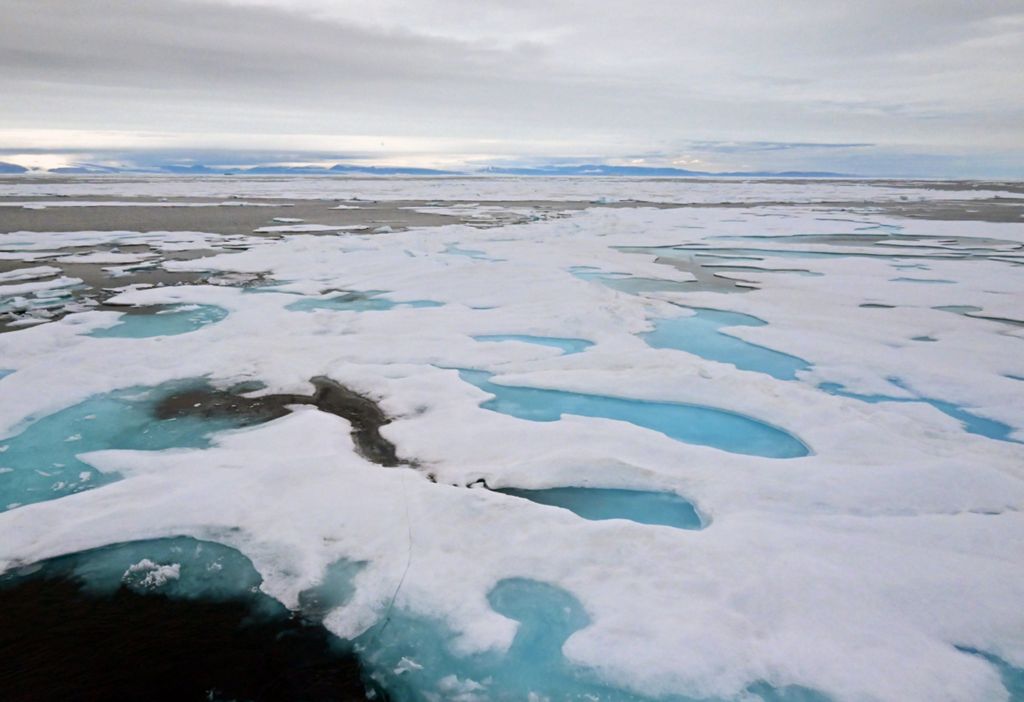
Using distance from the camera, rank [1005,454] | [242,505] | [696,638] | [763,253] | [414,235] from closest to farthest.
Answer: [696,638], [242,505], [1005,454], [763,253], [414,235]

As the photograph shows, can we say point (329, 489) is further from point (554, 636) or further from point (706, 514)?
point (706, 514)

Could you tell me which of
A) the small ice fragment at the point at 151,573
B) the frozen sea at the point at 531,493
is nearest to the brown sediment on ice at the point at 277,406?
the frozen sea at the point at 531,493

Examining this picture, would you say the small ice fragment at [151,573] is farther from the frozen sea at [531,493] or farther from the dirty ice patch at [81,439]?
the dirty ice patch at [81,439]

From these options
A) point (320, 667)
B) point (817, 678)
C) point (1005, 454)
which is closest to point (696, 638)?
point (817, 678)

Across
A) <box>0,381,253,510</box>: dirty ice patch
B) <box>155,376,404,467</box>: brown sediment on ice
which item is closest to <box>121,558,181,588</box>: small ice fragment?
<box>0,381,253,510</box>: dirty ice patch

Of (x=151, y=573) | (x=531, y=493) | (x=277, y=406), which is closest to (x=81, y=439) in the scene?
(x=277, y=406)

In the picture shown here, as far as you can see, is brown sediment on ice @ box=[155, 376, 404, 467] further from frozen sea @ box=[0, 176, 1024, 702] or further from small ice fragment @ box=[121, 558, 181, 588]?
small ice fragment @ box=[121, 558, 181, 588]
